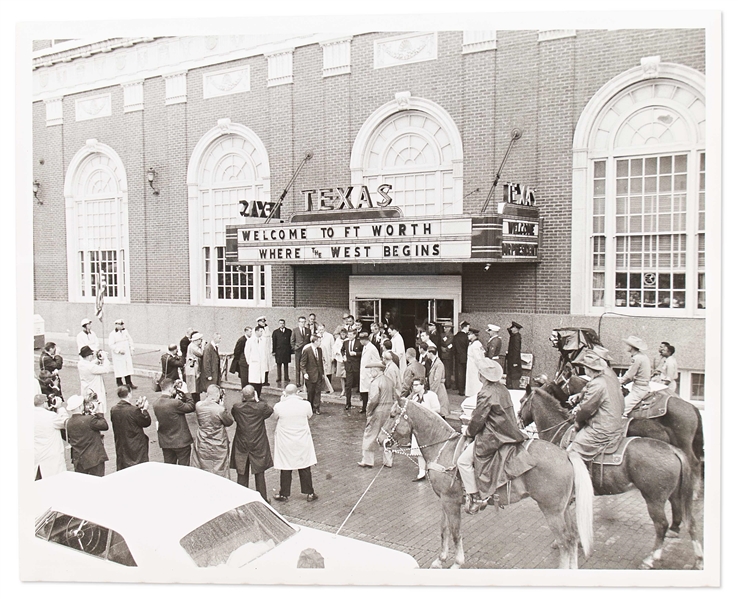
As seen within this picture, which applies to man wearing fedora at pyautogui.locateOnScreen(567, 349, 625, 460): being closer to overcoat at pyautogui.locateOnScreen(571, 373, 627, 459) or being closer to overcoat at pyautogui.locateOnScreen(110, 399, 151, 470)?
overcoat at pyautogui.locateOnScreen(571, 373, 627, 459)

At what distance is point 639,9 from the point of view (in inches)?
340

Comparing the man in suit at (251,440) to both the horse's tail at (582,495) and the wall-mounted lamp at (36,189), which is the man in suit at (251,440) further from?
the wall-mounted lamp at (36,189)

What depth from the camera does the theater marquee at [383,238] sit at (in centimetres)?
1073

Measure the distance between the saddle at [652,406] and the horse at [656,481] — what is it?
48cm

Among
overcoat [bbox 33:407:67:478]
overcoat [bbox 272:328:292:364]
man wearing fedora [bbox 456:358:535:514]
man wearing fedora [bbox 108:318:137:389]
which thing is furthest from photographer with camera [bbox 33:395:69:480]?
man wearing fedora [bbox 456:358:535:514]

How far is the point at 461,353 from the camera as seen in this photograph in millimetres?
10766

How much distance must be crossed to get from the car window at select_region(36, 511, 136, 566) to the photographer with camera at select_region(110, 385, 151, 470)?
1.87 meters

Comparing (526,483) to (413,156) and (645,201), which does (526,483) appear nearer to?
(645,201)

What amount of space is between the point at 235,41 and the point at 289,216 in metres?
3.30

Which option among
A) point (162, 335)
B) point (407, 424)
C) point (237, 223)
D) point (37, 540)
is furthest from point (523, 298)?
point (37, 540)

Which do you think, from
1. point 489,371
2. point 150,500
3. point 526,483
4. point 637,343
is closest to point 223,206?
point 150,500

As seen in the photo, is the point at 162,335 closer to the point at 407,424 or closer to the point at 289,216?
the point at 289,216

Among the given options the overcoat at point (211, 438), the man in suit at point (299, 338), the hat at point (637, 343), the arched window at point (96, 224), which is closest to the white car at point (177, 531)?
the overcoat at point (211, 438)

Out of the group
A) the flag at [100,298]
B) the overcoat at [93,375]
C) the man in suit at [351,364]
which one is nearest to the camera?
the overcoat at [93,375]
